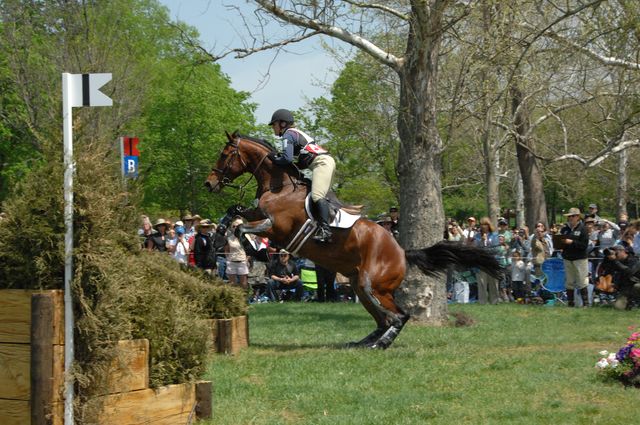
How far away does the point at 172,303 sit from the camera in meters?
7.12

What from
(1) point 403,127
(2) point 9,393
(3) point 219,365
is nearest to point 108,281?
(2) point 9,393

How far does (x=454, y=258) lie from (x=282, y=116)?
3077 millimetres

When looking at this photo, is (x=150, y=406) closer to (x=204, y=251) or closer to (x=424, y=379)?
(x=424, y=379)

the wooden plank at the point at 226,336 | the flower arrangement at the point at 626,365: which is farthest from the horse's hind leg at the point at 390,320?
the flower arrangement at the point at 626,365

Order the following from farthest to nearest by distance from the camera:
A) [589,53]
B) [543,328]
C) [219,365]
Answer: [589,53]
[543,328]
[219,365]

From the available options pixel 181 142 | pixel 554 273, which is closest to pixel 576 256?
pixel 554 273

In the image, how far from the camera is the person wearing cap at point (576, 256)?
18.7 meters

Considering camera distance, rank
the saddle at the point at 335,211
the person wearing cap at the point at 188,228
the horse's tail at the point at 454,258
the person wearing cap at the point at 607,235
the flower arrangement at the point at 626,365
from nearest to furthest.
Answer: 1. the flower arrangement at the point at 626,365
2. the saddle at the point at 335,211
3. the horse's tail at the point at 454,258
4. the person wearing cap at the point at 607,235
5. the person wearing cap at the point at 188,228

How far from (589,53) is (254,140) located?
335 inches

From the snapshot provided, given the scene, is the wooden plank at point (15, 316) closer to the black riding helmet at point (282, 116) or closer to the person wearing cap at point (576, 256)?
the black riding helmet at point (282, 116)

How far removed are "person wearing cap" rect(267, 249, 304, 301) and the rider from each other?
10.2m

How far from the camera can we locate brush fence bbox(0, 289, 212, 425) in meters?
5.58

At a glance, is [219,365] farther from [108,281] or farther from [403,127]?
[403,127]

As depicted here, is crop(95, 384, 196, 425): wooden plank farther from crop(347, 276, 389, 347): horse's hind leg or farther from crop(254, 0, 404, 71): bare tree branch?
crop(254, 0, 404, 71): bare tree branch
